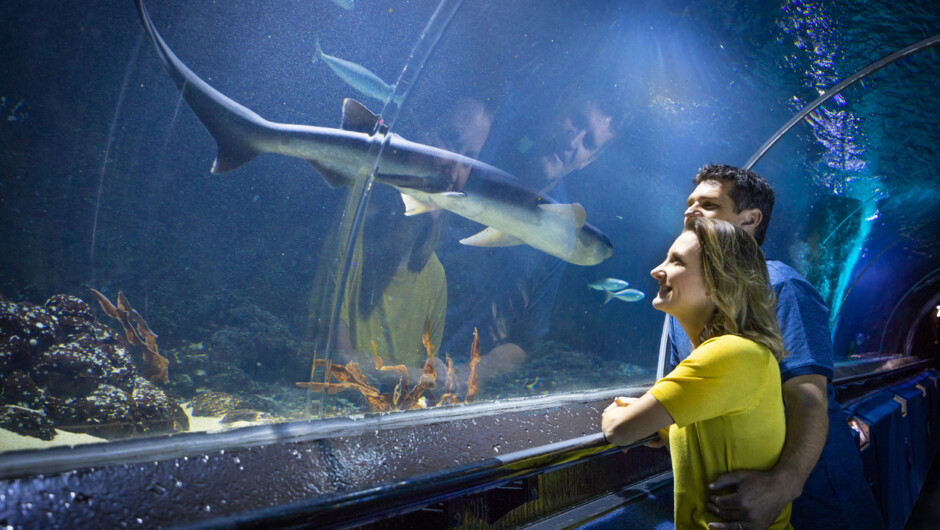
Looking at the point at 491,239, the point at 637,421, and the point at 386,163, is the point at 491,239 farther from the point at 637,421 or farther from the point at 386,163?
the point at 637,421

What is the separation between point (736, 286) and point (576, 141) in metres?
2.58

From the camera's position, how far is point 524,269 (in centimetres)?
339

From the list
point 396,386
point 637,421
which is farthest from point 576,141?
point 637,421

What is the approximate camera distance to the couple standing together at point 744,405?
3.58ft

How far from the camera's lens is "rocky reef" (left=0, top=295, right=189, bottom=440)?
3.63 ft

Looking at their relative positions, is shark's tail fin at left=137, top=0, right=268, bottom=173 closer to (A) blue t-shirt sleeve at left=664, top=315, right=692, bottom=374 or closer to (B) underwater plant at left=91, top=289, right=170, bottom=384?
(B) underwater plant at left=91, top=289, right=170, bottom=384

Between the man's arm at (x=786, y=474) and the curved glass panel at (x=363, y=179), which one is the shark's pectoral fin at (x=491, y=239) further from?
the man's arm at (x=786, y=474)

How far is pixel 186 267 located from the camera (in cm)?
176

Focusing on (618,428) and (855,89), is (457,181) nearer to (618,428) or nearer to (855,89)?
(618,428)

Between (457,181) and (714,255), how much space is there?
160cm

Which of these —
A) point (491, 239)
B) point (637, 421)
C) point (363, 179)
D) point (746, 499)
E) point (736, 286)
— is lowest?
point (746, 499)

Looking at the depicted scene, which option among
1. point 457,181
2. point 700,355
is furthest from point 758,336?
point 457,181

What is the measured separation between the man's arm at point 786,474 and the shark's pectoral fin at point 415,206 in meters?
1.81

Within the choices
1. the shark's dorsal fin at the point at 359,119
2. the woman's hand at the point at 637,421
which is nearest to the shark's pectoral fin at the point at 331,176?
the shark's dorsal fin at the point at 359,119
